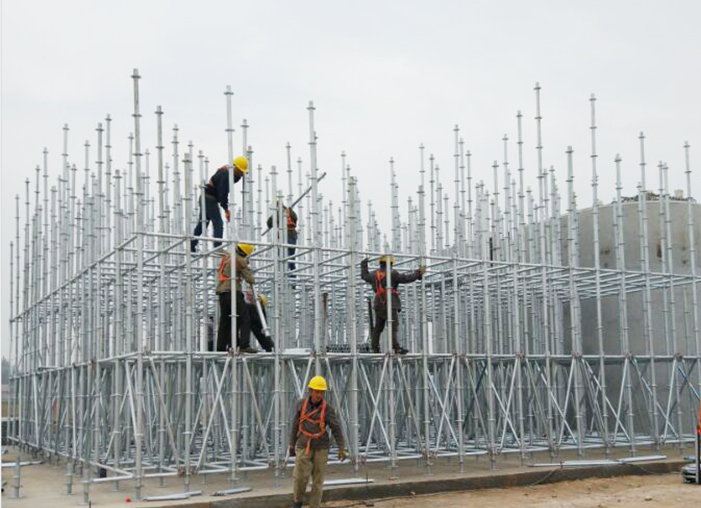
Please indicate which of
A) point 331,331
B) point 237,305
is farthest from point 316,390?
point 331,331

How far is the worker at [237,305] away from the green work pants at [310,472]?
2.11 m

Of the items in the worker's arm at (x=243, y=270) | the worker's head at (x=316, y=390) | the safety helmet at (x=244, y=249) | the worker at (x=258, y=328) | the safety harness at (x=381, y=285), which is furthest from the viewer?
the safety harness at (x=381, y=285)

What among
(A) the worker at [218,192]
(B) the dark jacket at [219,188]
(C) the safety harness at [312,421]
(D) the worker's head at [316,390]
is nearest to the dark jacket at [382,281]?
(A) the worker at [218,192]

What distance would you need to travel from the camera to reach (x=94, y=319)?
14.2 m

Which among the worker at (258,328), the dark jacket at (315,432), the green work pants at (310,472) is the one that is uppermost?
the worker at (258,328)

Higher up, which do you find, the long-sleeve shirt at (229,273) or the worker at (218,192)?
the worker at (218,192)

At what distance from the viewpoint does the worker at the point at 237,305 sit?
12734 mm

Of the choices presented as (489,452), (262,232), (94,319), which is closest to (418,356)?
(489,452)

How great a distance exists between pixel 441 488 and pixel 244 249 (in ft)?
15.4

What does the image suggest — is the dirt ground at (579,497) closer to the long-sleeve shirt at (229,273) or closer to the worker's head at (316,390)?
the worker's head at (316,390)

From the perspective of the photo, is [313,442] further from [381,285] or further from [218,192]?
[218,192]

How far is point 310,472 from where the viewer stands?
11.2 m

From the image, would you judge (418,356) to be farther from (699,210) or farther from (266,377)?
(699,210)

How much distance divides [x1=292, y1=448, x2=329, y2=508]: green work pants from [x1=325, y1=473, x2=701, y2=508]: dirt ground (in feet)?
2.92
